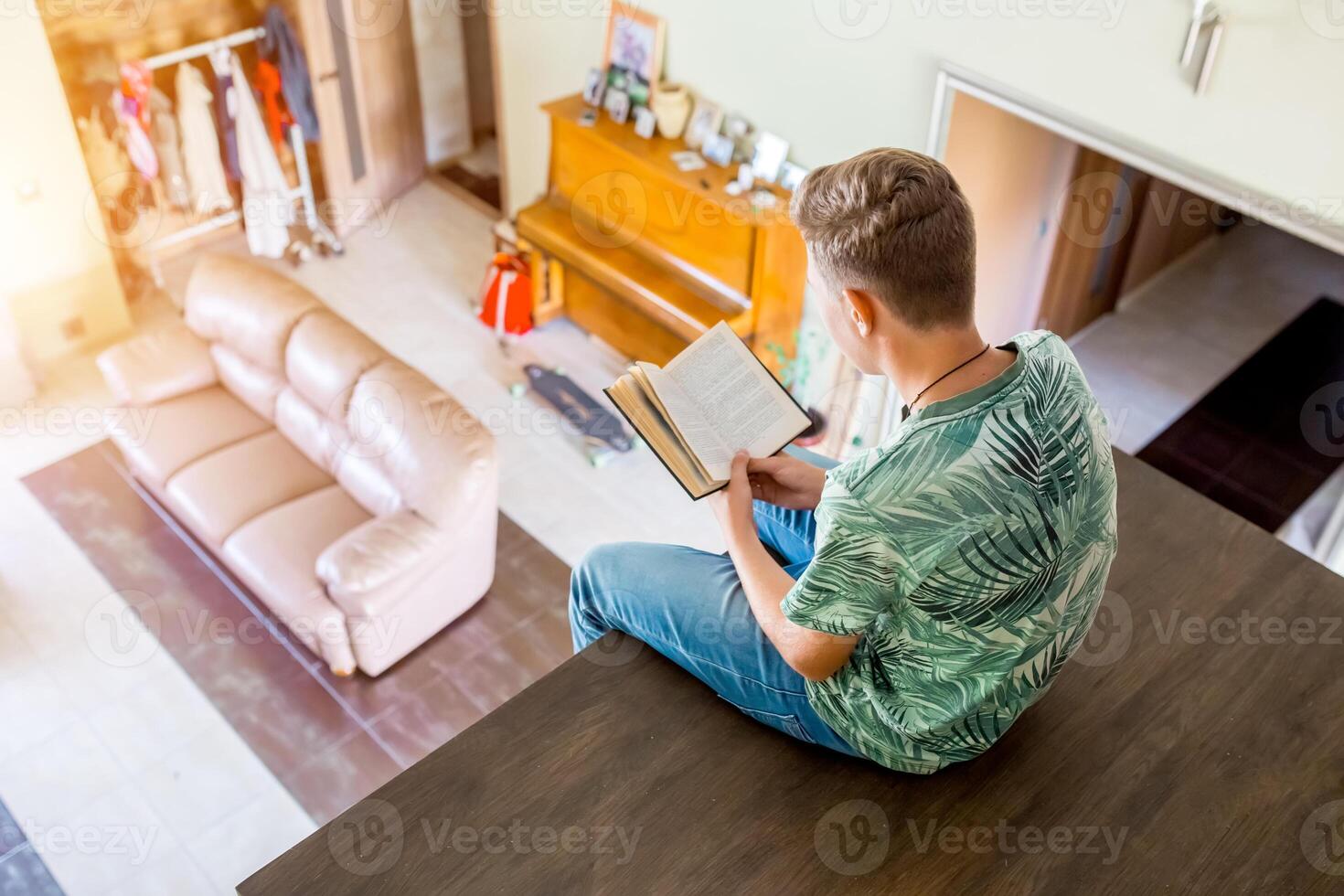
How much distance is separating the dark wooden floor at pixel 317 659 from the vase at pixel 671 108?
6.57ft

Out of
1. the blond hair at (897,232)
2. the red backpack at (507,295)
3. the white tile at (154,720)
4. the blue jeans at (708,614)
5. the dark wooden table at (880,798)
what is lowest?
the white tile at (154,720)

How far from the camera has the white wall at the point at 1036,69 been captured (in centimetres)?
366

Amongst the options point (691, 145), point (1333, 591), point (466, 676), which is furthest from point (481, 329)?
point (1333, 591)

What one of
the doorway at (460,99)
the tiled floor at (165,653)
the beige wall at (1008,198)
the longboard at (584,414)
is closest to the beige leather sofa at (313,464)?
the tiled floor at (165,653)

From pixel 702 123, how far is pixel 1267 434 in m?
3.20

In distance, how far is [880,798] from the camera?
2.25 metres

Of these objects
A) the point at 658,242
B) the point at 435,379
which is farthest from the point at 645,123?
the point at 435,379

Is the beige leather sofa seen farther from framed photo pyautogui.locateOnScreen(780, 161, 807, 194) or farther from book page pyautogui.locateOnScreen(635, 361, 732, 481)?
book page pyautogui.locateOnScreen(635, 361, 732, 481)

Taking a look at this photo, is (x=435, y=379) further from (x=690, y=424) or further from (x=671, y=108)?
(x=690, y=424)

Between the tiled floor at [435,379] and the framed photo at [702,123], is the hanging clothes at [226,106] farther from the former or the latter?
the framed photo at [702,123]

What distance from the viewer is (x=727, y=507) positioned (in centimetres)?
224

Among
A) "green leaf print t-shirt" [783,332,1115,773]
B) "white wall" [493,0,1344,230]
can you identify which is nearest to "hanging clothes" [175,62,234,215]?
"white wall" [493,0,1344,230]

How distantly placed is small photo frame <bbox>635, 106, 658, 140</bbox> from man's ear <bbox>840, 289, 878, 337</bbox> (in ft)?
13.1

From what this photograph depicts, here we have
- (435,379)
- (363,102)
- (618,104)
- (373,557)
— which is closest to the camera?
(373,557)
